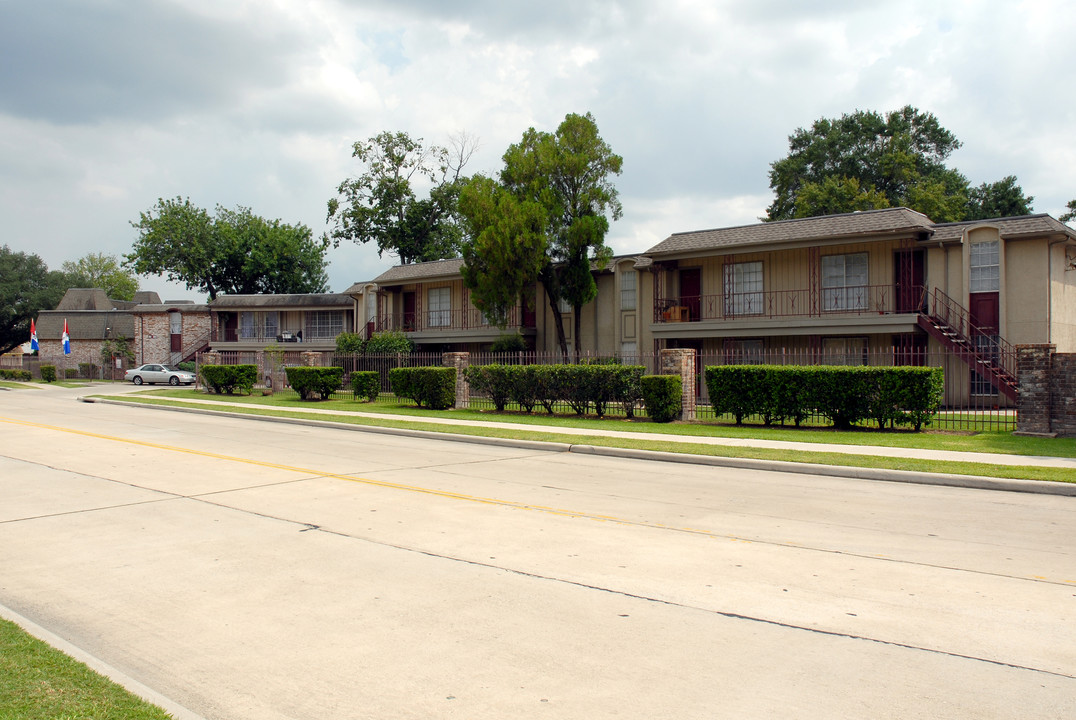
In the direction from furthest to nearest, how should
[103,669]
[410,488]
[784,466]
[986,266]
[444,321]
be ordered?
1. [444,321]
2. [986,266]
3. [784,466]
4. [410,488]
5. [103,669]

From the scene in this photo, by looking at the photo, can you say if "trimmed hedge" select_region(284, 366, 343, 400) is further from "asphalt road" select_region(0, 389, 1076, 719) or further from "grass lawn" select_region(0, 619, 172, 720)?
"grass lawn" select_region(0, 619, 172, 720)

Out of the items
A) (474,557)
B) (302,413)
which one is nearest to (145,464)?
(474,557)

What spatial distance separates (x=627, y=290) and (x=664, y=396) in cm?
1391

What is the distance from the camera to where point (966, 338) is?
2433 centimetres

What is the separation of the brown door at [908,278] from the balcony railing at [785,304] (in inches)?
1.4

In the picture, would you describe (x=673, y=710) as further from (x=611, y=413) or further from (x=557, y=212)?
(x=557, y=212)

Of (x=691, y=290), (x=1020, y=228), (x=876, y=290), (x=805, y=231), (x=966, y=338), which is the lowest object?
(x=966, y=338)

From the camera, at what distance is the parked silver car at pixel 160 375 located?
1937 inches

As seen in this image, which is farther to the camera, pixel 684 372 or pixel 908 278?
pixel 908 278

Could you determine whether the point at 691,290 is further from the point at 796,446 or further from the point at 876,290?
the point at 796,446

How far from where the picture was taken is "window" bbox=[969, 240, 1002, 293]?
24.8 meters

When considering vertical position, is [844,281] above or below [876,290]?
above

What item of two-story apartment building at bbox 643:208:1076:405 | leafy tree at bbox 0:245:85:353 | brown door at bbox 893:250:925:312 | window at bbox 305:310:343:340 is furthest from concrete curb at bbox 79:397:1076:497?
leafy tree at bbox 0:245:85:353

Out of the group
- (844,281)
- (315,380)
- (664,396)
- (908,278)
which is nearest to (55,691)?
(664,396)
